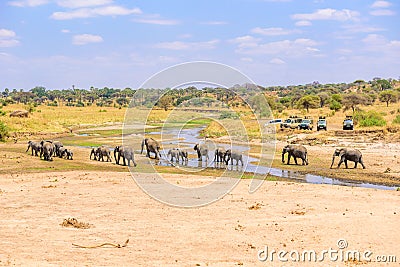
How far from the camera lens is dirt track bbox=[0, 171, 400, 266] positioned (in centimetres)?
1134

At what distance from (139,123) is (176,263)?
2170 inches

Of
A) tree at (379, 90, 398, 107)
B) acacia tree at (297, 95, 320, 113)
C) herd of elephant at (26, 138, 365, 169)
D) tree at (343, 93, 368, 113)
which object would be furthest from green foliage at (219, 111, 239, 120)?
tree at (379, 90, 398, 107)

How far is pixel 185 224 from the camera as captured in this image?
47.2 feet

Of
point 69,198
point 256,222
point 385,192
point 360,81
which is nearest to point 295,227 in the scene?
point 256,222

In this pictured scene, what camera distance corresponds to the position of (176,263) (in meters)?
10.9

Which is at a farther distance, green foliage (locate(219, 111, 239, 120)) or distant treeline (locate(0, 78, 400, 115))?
green foliage (locate(219, 111, 239, 120))

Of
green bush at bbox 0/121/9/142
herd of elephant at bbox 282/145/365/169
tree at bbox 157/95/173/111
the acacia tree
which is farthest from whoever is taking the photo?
the acacia tree

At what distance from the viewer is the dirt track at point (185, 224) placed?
11344 millimetres

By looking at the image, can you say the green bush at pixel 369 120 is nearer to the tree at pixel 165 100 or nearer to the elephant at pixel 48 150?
the tree at pixel 165 100

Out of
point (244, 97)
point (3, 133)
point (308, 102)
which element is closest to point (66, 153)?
point (244, 97)

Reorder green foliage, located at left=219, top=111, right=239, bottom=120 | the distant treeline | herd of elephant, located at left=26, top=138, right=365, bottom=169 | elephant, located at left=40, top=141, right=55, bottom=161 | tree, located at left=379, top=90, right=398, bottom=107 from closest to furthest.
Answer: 1. the distant treeline
2. herd of elephant, located at left=26, top=138, right=365, bottom=169
3. elephant, located at left=40, top=141, right=55, bottom=161
4. green foliage, located at left=219, top=111, right=239, bottom=120
5. tree, located at left=379, top=90, right=398, bottom=107

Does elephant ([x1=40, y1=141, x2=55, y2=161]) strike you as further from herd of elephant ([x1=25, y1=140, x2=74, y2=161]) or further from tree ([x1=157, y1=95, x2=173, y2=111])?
tree ([x1=157, y1=95, x2=173, y2=111])

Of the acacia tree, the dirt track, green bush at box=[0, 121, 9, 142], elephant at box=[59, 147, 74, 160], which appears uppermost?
the acacia tree

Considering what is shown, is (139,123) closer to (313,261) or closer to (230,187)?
(230,187)
